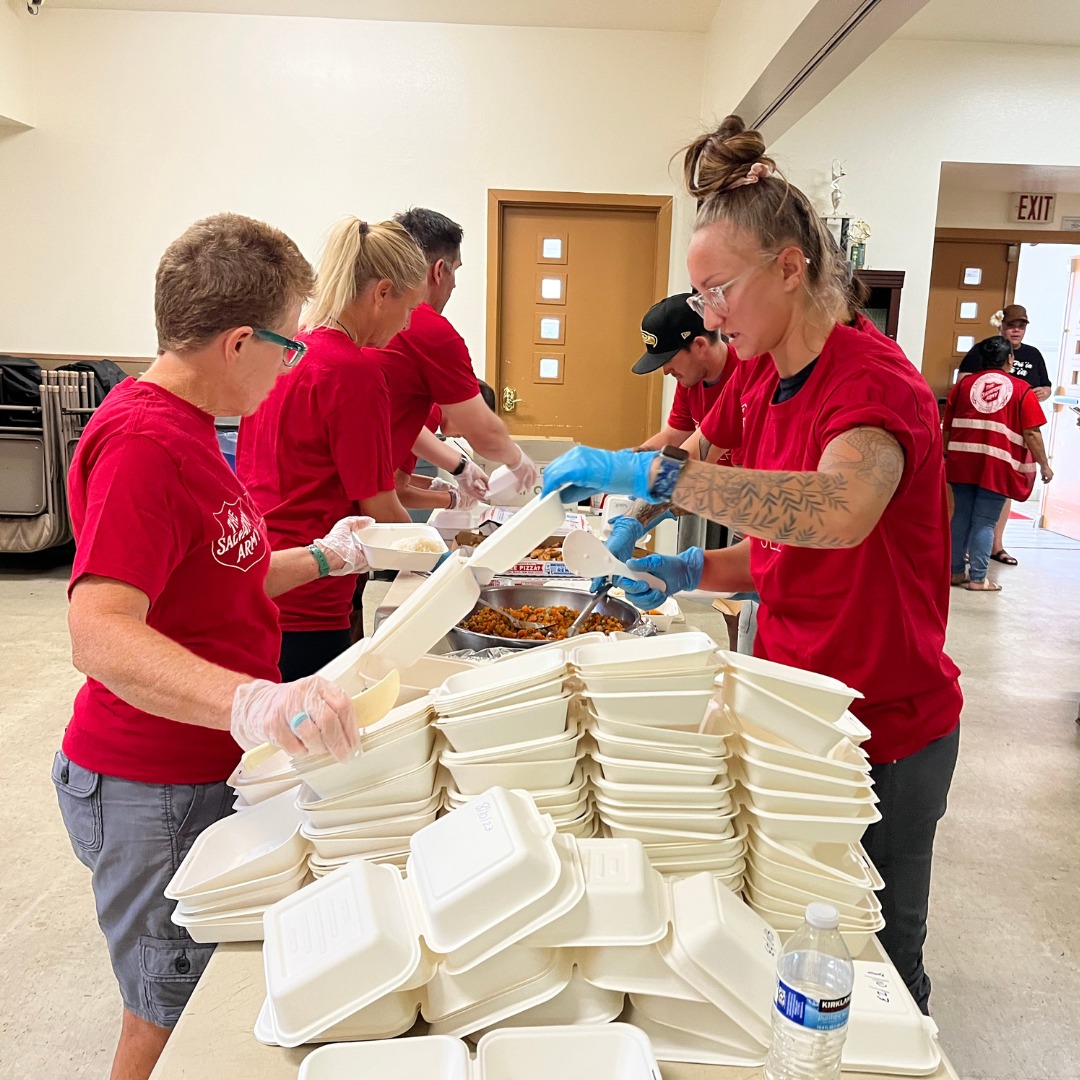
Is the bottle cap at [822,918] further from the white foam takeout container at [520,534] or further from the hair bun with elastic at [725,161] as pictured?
the hair bun with elastic at [725,161]

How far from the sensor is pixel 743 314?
1469 mm

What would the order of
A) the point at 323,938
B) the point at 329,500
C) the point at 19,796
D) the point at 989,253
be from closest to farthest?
the point at 323,938 → the point at 329,500 → the point at 19,796 → the point at 989,253

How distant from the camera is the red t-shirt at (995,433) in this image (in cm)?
607

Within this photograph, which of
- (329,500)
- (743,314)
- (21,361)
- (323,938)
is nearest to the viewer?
(323,938)

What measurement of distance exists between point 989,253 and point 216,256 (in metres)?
7.48

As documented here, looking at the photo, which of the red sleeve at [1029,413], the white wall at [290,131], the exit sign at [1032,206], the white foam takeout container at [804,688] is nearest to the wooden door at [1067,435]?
the exit sign at [1032,206]

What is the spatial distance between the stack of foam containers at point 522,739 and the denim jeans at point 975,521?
582 centimetres

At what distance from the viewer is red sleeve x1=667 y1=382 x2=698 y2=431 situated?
11.4 feet

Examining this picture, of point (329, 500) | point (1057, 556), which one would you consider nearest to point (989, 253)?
point (1057, 556)

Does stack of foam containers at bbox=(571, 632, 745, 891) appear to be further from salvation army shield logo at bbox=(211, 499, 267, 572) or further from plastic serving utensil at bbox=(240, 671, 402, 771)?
salvation army shield logo at bbox=(211, 499, 267, 572)

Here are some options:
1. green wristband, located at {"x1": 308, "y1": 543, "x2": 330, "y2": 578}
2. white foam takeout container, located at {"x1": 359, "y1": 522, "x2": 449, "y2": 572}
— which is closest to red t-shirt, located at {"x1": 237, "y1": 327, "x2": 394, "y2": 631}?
white foam takeout container, located at {"x1": 359, "y1": 522, "x2": 449, "y2": 572}

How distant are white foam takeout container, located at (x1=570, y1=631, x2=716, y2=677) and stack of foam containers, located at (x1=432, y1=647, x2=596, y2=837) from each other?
0.04 m

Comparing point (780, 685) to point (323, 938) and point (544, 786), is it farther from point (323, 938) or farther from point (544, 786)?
point (323, 938)

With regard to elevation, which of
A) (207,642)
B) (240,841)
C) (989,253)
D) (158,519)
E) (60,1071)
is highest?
(989,253)
